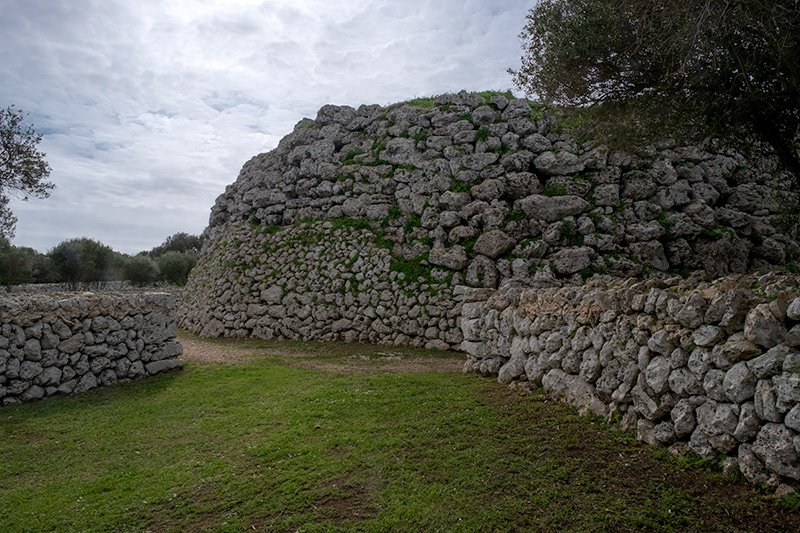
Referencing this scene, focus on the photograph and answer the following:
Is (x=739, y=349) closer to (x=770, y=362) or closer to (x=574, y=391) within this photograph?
(x=770, y=362)

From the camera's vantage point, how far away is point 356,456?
603 centimetres

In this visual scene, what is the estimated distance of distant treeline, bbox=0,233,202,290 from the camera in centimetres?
2995

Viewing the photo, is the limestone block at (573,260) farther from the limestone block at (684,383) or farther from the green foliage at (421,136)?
the limestone block at (684,383)

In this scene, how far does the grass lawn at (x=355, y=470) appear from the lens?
4379 millimetres

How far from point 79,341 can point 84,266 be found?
28126 millimetres

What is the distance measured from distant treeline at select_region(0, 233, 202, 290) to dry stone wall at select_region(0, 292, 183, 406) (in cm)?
2129

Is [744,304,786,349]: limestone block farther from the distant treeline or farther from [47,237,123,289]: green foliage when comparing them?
[47,237,123,289]: green foliage

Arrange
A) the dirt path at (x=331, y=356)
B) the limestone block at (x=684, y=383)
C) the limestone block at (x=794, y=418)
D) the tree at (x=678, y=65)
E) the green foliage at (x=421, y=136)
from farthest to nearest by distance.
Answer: the green foliage at (x=421, y=136), the dirt path at (x=331, y=356), the tree at (x=678, y=65), the limestone block at (x=684, y=383), the limestone block at (x=794, y=418)

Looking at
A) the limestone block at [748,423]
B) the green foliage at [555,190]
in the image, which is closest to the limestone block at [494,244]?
the green foliage at [555,190]

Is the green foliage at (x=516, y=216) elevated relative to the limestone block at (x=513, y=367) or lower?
elevated

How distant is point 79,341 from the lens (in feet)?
31.7

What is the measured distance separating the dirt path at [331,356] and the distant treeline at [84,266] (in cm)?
1898

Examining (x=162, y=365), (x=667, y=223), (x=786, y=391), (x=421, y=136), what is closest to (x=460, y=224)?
(x=421, y=136)

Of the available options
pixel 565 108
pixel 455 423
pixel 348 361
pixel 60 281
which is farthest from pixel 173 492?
pixel 60 281
